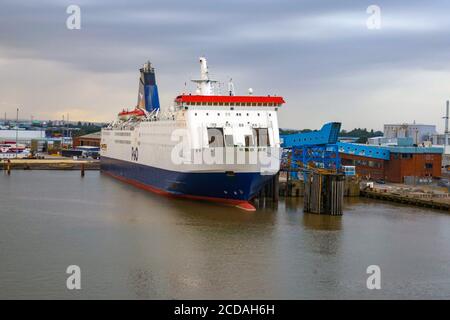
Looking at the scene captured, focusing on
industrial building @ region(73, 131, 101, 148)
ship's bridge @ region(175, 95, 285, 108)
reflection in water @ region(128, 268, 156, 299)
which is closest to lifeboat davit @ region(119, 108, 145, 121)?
ship's bridge @ region(175, 95, 285, 108)

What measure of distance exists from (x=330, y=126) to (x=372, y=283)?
19.6 metres

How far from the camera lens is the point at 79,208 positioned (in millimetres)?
28922

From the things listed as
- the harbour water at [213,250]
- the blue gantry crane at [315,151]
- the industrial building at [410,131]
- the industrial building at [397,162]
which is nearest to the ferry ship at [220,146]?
the harbour water at [213,250]

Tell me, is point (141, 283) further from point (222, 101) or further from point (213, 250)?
point (222, 101)

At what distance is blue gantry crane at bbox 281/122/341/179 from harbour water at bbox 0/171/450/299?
5.85 m

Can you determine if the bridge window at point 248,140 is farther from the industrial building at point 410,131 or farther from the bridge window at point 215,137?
the industrial building at point 410,131

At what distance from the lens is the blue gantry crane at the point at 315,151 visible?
3572 centimetres

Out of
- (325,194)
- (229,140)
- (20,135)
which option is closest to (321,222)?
(325,194)

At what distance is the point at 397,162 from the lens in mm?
42594

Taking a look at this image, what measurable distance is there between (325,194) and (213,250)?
1024 cm

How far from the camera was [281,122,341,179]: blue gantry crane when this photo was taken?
3572 centimetres

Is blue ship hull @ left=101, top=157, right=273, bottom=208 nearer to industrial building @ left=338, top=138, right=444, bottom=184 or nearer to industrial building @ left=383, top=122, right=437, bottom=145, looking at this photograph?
industrial building @ left=338, top=138, right=444, bottom=184
